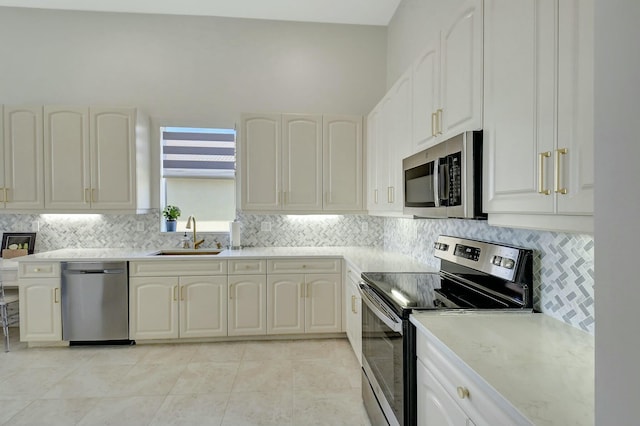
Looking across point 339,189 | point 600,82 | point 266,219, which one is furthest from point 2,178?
point 600,82

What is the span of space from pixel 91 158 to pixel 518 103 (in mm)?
3671

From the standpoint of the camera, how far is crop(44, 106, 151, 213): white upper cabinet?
3.38 meters

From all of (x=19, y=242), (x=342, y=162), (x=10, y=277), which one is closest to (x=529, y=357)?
(x=342, y=162)

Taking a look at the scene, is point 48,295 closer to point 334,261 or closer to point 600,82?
point 334,261

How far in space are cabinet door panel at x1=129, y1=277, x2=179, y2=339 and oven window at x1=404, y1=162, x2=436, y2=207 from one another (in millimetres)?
2314

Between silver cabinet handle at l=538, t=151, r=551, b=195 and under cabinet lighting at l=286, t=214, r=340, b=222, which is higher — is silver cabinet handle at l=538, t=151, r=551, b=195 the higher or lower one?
the higher one

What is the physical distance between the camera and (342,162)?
368 cm

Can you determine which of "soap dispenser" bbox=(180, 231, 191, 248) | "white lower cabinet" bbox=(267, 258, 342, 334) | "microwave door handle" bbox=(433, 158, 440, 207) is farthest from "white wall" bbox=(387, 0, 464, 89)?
"soap dispenser" bbox=(180, 231, 191, 248)

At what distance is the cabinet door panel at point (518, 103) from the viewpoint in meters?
1.07

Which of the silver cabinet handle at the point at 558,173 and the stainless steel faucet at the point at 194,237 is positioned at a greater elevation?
the silver cabinet handle at the point at 558,173

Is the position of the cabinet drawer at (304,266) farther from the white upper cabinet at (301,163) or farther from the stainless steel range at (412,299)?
the stainless steel range at (412,299)

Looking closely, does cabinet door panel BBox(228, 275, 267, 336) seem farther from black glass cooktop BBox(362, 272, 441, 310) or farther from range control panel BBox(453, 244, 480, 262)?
range control panel BBox(453, 244, 480, 262)

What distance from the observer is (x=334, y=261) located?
11.2ft

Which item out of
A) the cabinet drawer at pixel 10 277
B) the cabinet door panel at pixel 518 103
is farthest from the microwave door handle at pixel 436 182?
the cabinet drawer at pixel 10 277
